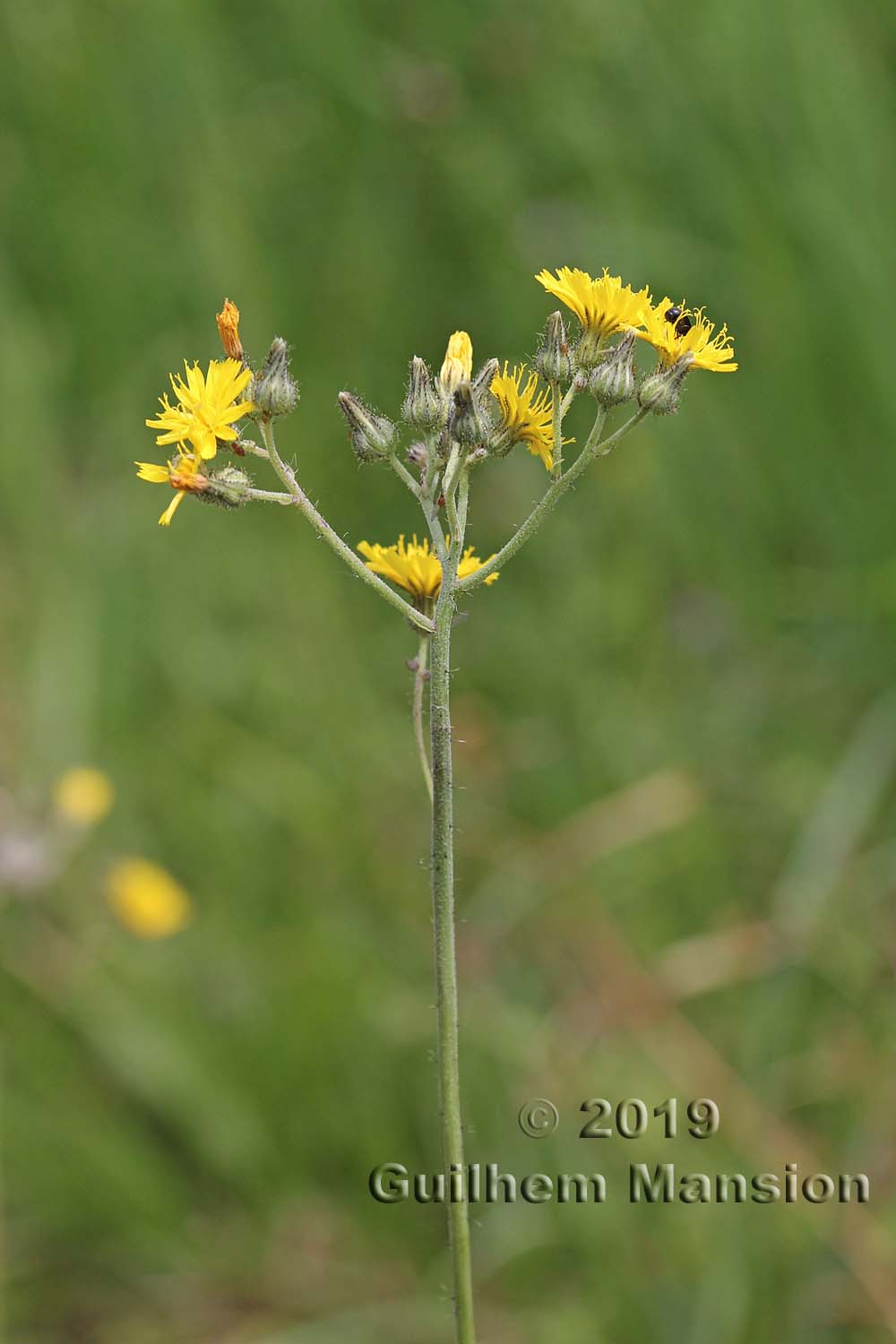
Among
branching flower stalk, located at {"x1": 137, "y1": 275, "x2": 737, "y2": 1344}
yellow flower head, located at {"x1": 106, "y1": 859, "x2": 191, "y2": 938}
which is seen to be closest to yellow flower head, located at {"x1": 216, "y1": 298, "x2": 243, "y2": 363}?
branching flower stalk, located at {"x1": 137, "y1": 275, "x2": 737, "y2": 1344}

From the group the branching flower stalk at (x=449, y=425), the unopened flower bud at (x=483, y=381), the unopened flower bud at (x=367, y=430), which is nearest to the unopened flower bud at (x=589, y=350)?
the branching flower stalk at (x=449, y=425)

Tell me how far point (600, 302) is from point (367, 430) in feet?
1.02

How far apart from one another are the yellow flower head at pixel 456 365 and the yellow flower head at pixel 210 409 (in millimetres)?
208

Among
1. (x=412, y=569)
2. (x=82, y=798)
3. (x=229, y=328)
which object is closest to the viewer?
(x=412, y=569)

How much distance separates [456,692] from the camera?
409 centimetres

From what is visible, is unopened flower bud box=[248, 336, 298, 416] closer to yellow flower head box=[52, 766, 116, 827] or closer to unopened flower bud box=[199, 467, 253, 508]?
unopened flower bud box=[199, 467, 253, 508]

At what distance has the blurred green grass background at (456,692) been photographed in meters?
3.04

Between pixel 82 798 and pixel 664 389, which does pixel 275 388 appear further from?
pixel 82 798

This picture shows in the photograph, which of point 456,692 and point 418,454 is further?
point 456,692

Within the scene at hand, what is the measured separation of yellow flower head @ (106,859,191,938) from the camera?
3406mm

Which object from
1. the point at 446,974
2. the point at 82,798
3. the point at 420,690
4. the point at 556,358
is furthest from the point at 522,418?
the point at 82,798

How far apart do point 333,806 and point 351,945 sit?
1.51 feet

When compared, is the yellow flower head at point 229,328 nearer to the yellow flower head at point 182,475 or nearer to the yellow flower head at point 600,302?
the yellow flower head at point 182,475

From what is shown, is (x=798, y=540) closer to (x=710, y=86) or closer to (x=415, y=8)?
(x=710, y=86)
